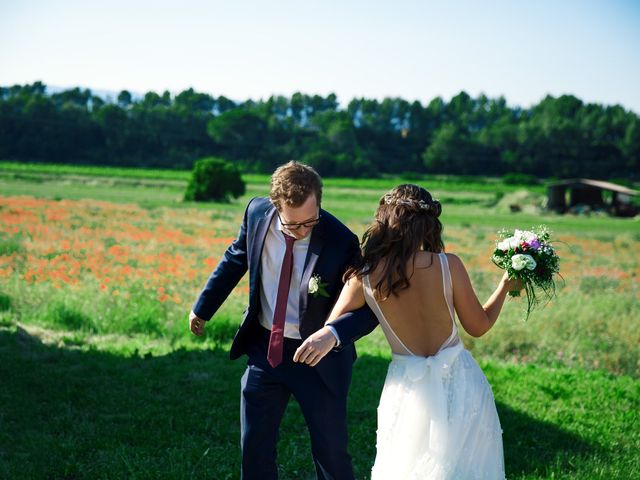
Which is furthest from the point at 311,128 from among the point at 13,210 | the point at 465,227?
the point at 13,210

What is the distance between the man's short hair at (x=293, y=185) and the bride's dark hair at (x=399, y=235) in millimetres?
451

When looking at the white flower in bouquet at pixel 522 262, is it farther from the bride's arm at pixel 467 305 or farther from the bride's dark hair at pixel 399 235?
the bride's dark hair at pixel 399 235

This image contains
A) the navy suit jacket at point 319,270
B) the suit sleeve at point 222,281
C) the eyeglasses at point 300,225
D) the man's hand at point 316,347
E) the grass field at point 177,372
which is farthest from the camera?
the grass field at point 177,372

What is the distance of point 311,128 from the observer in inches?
3548

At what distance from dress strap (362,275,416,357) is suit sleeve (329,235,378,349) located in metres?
0.05

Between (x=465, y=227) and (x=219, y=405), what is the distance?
28368 millimetres

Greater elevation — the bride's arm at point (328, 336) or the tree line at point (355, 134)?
the tree line at point (355, 134)

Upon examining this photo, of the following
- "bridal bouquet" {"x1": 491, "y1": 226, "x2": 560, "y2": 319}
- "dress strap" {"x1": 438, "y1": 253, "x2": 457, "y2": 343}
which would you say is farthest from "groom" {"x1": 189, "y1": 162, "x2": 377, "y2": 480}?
"bridal bouquet" {"x1": 491, "y1": 226, "x2": 560, "y2": 319}

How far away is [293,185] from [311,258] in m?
0.48

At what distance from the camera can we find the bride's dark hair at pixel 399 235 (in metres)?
3.53

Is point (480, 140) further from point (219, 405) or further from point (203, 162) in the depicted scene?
point (219, 405)

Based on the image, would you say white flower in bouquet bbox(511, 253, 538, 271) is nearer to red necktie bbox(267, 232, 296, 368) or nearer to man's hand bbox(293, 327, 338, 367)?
man's hand bbox(293, 327, 338, 367)

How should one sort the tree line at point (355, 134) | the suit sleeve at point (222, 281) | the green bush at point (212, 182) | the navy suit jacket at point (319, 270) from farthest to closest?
1. the tree line at point (355, 134)
2. the green bush at point (212, 182)
3. the suit sleeve at point (222, 281)
4. the navy suit jacket at point (319, 270)

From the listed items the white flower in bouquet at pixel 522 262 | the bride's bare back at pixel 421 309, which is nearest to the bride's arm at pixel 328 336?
the bride's bare back at pixel 421 309
